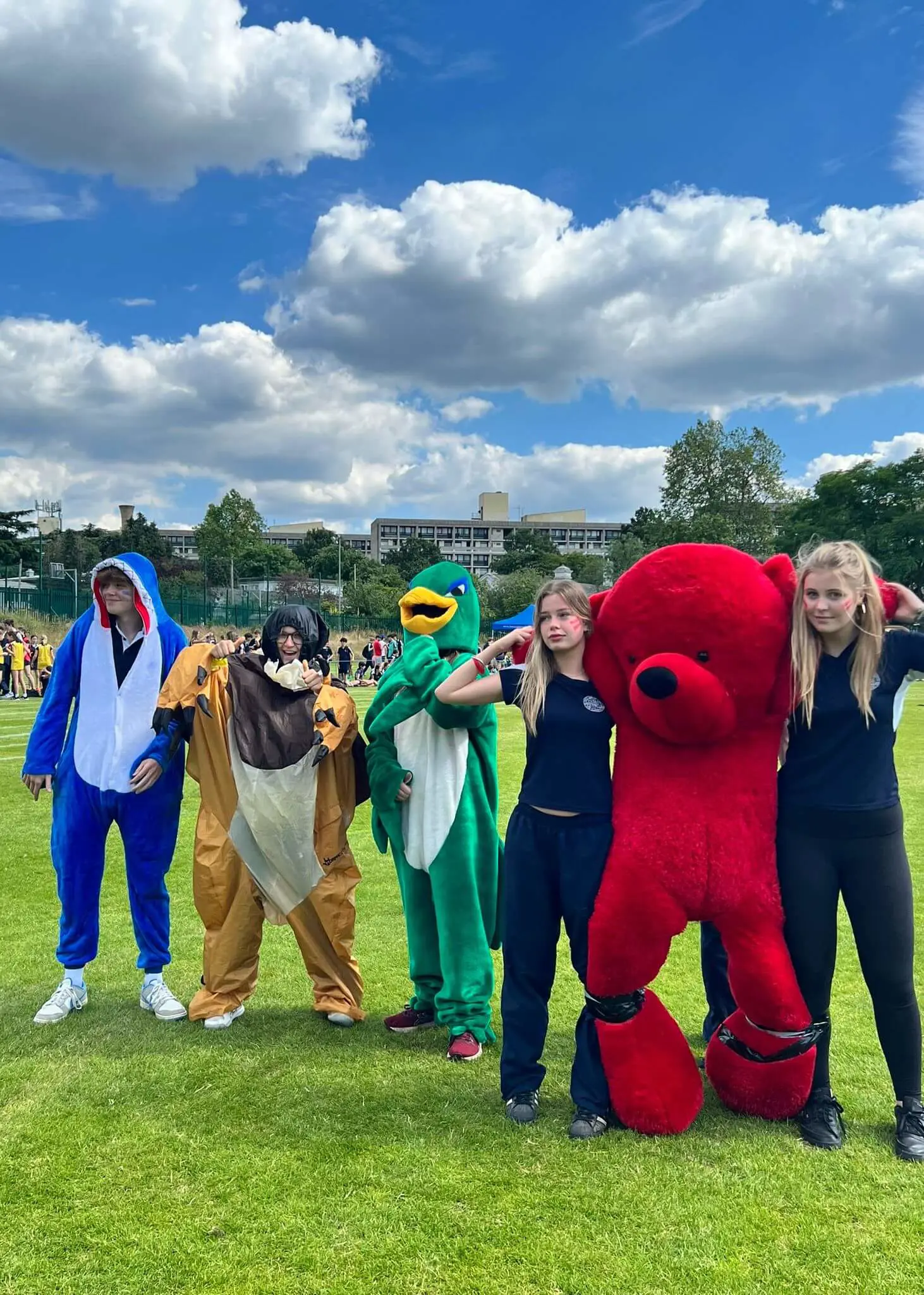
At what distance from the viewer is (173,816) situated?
4016 mm

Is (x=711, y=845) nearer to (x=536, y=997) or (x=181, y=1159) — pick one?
(x=536, y=997)

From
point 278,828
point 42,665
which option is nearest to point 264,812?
point 278,828

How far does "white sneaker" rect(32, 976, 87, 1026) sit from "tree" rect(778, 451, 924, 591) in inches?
1579

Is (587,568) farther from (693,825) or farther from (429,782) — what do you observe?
(693,825)

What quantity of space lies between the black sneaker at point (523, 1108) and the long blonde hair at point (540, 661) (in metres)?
1.23

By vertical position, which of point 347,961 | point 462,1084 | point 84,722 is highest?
point 84,722

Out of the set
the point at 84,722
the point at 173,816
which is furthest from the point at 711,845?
the point at 84,722

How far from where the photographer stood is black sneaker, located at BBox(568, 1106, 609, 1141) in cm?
291

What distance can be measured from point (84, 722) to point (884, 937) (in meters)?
3.21

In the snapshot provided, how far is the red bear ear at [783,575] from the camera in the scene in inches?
115

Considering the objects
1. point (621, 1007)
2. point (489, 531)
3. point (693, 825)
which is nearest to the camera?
point (693, 825)

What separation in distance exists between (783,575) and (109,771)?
283 centimetres

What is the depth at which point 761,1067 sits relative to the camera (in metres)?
2.92

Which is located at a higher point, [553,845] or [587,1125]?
[553,845]
